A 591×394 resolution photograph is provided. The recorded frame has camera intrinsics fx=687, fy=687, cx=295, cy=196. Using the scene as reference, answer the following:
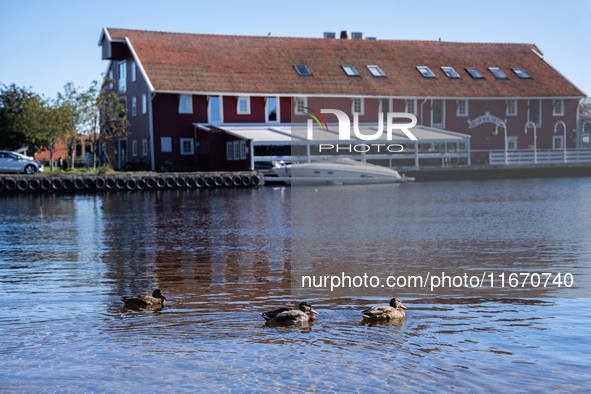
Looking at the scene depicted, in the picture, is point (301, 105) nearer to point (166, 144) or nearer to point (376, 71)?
point (376, 71)

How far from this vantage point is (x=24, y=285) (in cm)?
1153

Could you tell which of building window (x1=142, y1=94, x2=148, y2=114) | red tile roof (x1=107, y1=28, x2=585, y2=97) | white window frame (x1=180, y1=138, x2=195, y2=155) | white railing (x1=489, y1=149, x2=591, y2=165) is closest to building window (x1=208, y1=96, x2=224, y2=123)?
red tile roof (x1=107, y1=28, x2=585, y2=97)

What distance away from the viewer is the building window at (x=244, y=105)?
49500 mm

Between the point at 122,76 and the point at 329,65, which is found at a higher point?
the point at 329,65

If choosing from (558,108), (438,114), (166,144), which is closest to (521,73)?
(558,108)

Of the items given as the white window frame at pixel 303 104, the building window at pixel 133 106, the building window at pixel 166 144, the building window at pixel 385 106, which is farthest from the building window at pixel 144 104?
the building window at pixel 385 106

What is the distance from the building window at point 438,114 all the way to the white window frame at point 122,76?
24.1m

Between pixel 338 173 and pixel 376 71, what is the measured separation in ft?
37.0

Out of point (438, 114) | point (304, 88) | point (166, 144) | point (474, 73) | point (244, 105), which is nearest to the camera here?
point (166, 144)

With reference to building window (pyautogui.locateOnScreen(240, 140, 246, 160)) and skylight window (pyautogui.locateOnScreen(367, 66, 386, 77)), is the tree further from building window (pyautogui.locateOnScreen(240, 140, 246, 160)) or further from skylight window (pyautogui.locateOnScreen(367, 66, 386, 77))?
skylight window (pyautogui.locateOnScreen(367, 66, 386, 77))

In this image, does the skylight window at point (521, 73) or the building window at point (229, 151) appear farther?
the skylight window at point (521, 73)

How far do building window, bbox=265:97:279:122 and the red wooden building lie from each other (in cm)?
7

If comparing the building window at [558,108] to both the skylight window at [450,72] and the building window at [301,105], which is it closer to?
the skylight window at [450,72]

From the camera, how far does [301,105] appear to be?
5116 centimetres
